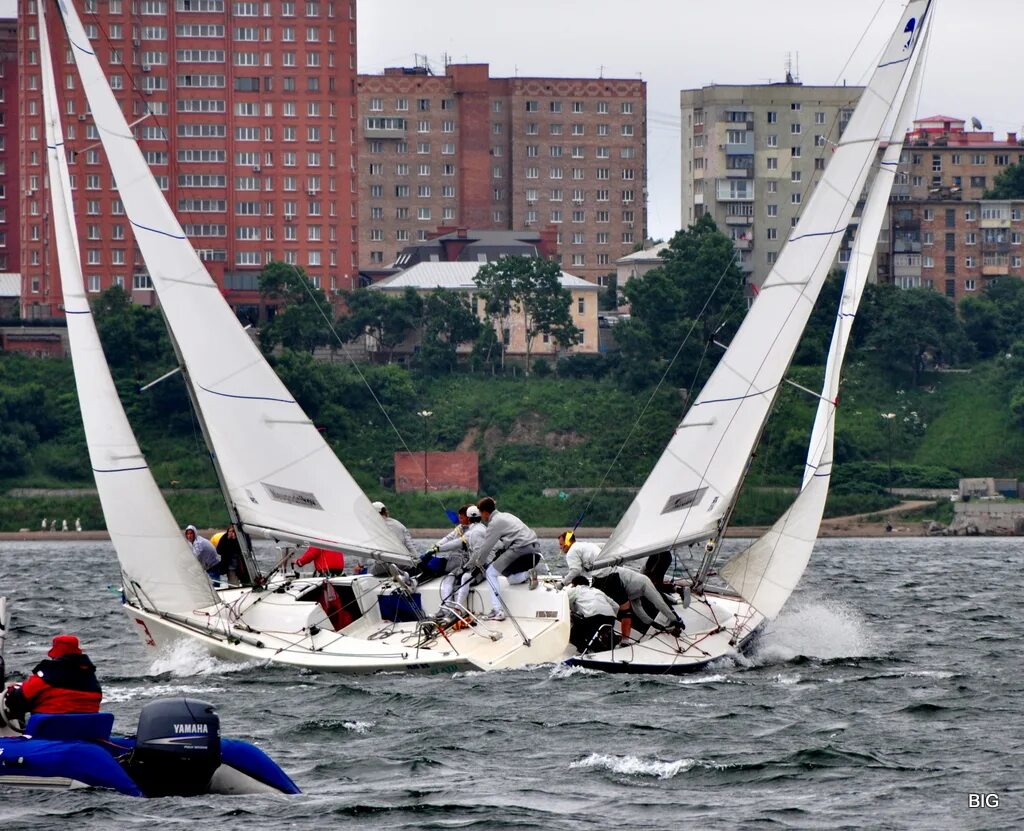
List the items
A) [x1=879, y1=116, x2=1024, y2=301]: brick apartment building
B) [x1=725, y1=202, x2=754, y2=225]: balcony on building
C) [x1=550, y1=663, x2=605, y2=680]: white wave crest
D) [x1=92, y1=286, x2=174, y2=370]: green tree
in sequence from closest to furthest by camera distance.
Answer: [x1=550, y1=663, x2=605, y2=680]: white wave crest
[x1=92, y1=286, x2=174, y2=370]: green tree
[x1=879, y1=116, x2=1024, y2=301]: brick apartment building
[x1=725, y1=202, x2=754, y2=225]: balcony on building

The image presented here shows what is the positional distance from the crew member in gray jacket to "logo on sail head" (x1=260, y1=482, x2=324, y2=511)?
2.52 metres

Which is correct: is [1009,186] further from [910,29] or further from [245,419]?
[245,419]

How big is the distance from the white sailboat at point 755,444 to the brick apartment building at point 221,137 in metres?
99.9

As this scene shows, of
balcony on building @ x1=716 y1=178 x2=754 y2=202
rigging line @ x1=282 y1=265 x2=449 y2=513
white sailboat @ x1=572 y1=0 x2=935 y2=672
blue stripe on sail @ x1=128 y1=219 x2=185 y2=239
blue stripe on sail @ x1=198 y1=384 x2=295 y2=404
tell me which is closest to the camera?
white sailboat @ x1=572 y1=0 x2=935 y2=672

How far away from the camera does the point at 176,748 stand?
17.5 m

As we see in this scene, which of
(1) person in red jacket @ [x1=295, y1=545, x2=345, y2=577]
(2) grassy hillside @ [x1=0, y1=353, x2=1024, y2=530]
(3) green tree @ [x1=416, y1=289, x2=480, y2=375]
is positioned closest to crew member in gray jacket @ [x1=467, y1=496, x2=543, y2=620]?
(1) person in red jacket @ [x1=295, y1=545, x2=345, y2=577]

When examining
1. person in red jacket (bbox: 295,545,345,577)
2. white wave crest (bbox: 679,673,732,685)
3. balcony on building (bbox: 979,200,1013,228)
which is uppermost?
balcony on building (bbox: 979,200,1013,228)

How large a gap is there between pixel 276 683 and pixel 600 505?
→ 7277 cm

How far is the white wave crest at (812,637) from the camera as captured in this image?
28.8 meters

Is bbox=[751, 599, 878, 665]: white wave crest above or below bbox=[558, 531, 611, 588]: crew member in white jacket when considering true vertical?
below

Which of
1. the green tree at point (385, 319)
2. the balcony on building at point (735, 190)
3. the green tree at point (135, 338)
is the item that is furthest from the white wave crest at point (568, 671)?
the balcony on building at point (735, 190)

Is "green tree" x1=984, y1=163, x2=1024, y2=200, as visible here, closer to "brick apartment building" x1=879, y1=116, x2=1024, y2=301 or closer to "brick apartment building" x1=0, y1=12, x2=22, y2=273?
"brick apartment building" x1=879, y1=116, x2=1024, y2=301

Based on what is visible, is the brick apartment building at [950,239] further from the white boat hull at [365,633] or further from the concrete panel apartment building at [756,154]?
the white boat hull at [365,633]

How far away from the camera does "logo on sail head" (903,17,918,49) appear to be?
28797mm
